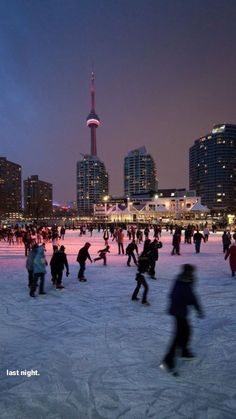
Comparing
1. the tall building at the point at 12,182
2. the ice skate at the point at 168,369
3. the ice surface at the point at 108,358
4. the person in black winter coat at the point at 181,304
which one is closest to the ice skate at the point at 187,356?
the ice surface at the point at 108,358

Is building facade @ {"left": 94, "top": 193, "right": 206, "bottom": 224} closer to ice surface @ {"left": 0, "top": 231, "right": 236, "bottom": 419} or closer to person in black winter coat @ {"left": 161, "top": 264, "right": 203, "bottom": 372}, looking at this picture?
ice surface @ {"left": 0, "top": 231, "right": 236, "bottom": 419}

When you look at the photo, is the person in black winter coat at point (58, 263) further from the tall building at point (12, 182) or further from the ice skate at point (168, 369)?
the tall building at point (12, 182)

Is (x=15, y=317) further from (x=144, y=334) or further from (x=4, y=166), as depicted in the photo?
(x=4, y=166)

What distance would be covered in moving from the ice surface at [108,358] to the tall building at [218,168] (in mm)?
158270

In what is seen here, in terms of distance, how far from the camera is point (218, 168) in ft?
539

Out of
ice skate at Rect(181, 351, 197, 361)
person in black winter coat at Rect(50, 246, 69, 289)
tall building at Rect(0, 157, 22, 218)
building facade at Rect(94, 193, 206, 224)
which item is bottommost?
ice skate at Rect(181, 351, 197, 361)

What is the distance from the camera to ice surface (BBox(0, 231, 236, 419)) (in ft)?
12.0

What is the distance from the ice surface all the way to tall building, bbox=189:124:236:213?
15827cm

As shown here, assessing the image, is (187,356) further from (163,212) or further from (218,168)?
(218,168)

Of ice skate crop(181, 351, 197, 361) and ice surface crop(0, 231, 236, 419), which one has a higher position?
ice skate crop(181, 351, 197, 361)

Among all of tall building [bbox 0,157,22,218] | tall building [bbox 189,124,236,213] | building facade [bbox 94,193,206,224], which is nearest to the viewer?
building facade [bbox 94,193,206,224]

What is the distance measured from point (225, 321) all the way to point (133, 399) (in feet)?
11.2

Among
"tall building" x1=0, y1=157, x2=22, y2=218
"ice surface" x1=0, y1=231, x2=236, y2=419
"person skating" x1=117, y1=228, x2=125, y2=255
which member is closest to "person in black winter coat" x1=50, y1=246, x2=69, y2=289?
"ice surface" x1=0, y1=231, x2=236, y2=419

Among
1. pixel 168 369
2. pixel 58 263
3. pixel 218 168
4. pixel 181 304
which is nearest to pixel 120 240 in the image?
pixel 58 263
